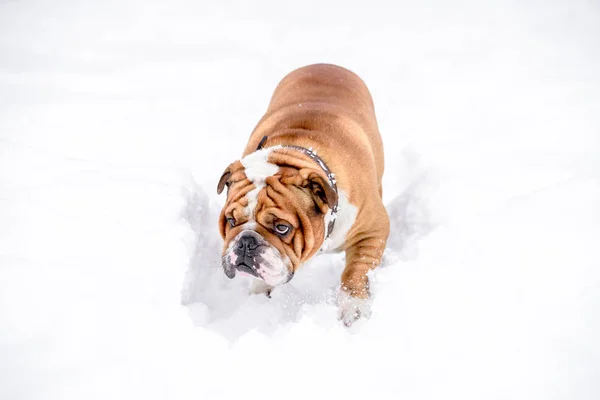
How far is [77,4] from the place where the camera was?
7789 mm

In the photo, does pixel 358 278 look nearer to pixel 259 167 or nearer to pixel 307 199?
pixel 307 199

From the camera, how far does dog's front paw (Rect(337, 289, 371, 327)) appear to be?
273 cm

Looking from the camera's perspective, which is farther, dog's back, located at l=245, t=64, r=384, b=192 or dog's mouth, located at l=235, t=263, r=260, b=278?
dog's back, located at l=245, t=64, r=384, b=192

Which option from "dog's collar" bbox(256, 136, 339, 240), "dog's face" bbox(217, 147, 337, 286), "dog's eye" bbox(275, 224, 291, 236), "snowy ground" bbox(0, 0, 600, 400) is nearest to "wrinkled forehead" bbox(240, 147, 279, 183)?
"dog's face" bbox(217, 147, 337, 286)

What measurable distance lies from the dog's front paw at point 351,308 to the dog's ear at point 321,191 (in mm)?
716

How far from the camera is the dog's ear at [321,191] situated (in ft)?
8.24

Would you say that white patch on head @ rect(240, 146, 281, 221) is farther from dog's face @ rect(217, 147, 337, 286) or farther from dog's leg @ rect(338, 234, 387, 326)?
dog's leg @ rect(338, 234, 387, 326)

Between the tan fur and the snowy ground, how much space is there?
0.32 metres

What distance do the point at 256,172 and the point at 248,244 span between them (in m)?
0.49

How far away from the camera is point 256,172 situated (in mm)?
2682

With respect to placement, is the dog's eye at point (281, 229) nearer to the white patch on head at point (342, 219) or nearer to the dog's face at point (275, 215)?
the dog's face at point (275, 215)

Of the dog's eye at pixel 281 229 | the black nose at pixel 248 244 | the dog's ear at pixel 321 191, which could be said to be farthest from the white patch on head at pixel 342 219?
the black nose at pixel 248 244

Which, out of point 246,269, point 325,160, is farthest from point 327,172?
point 246,269

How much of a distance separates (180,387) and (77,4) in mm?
8231
